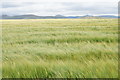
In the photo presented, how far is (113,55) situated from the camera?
12.6 feet

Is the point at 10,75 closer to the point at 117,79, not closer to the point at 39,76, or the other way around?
the point at 39,76

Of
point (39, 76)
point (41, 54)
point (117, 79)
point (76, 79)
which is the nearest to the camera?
point (117, 79)

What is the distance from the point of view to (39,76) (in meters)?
3.01

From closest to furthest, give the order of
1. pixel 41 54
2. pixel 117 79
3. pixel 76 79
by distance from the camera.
Answer: pixel 117 79, pixel 76 79, pixel 41 54

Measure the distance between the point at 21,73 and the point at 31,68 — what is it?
0.18 metres

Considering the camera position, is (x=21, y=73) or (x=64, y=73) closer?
(x=64, y=73)

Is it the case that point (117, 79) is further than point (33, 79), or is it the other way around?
point (33, 79)

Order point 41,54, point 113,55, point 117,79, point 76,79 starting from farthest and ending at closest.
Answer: point 41,54 → point 113,55 → point 76,79 → point 117,79

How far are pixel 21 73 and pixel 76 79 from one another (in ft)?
2.97

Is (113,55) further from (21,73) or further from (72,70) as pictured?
(21,73)

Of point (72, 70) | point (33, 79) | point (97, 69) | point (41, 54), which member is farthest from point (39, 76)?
point (41, 54)

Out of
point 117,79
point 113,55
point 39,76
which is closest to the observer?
point 117,79

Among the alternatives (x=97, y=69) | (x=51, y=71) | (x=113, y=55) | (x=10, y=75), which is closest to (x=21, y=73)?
(x=10, y=75)

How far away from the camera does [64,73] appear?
2885 millimetres
